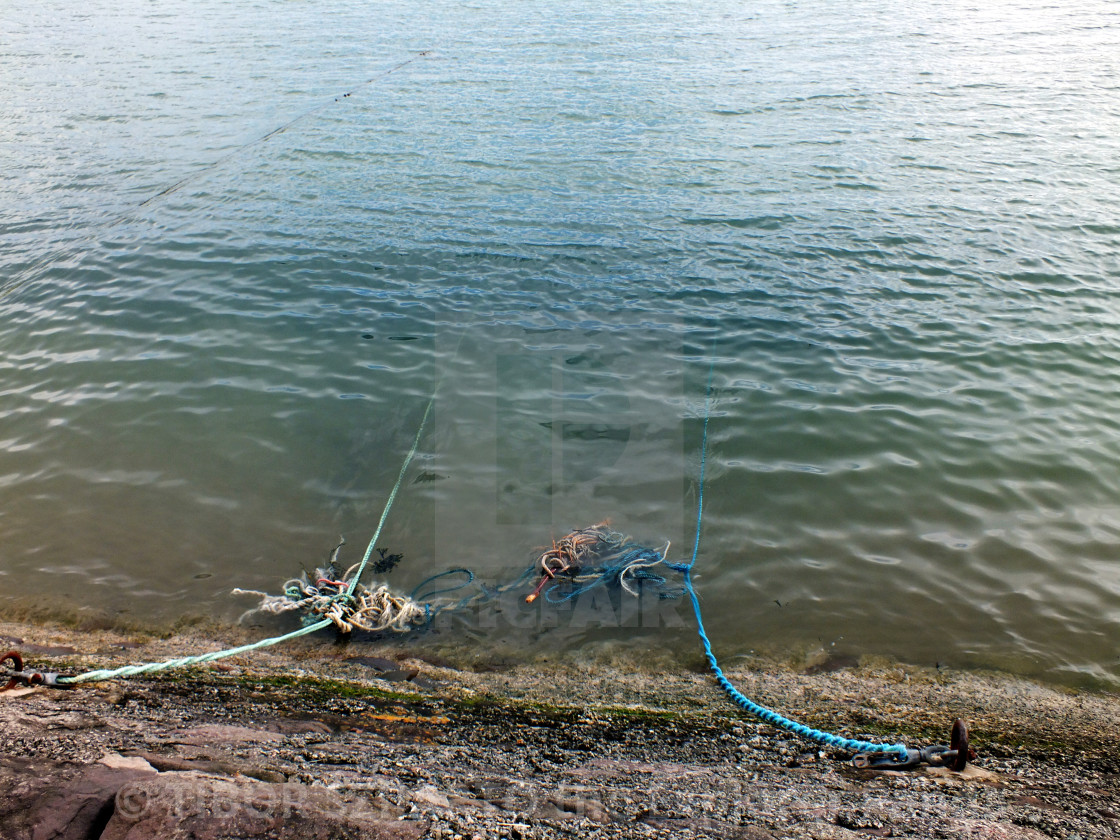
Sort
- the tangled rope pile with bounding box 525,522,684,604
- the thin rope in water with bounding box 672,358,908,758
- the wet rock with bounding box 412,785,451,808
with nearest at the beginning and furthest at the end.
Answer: the wet rock with bounding box 412,785,451,808 → the thin rope in water with bounding box 672,358,908,758 → the tangled rope pile with bounding box 525,522,684,604

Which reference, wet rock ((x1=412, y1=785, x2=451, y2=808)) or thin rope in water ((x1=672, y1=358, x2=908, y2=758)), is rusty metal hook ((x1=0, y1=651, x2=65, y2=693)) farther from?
thin rope in water ((x1=672, y1=358, x2=908, y2=758))

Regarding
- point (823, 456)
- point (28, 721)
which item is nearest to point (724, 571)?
point (823, 456)

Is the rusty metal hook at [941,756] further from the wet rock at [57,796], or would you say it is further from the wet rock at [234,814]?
the wet rock at [57,796]

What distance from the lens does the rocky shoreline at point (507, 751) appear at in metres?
2.51

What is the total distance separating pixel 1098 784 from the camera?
3.41 m

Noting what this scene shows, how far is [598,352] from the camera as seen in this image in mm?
8445

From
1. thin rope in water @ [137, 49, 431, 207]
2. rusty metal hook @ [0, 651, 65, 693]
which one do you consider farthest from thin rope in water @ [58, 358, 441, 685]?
thin rope in water @ [137, 49, 431, 207]

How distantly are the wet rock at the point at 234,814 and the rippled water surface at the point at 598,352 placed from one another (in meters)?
2.51

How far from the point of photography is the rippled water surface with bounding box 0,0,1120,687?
562cm

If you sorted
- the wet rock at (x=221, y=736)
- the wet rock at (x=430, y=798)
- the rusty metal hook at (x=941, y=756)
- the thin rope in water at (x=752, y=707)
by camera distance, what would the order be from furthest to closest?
the thin rope in water at (x=752, y=707), the rusty metal hook at (x=941, y=756), the wet rock at (x=221, y=736), the wet rock at (x=430, y=798)

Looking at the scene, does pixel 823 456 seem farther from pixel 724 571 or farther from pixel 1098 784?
pixel 1098 784

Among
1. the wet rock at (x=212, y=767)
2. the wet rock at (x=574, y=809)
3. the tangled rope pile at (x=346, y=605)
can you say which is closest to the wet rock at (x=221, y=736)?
the wet rock at (x=212, y=767)

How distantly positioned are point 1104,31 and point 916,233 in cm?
1868

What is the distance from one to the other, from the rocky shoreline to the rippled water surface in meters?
0.48
